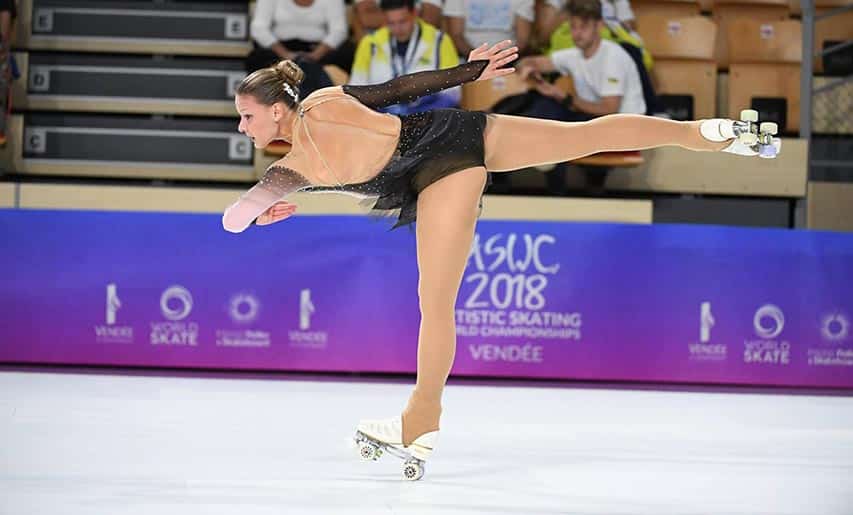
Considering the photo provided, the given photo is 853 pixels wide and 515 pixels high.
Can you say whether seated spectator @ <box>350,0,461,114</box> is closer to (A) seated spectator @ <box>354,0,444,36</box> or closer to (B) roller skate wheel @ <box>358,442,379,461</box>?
(A) seated spectator @ <box>354,0,444,36</box>

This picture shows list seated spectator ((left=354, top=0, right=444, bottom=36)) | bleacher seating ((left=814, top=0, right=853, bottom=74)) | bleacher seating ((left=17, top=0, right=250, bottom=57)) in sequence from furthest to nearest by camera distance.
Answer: bleacher seating ((left=814, top=0, right=853, bottom=74)) → bleacher seating ((left=17, top=0, right=250, bottom=57)) → seated spectator ((left=354, top=0, right=444, bottom=36))

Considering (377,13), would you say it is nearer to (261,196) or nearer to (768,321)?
(768,321)

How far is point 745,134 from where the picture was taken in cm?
376

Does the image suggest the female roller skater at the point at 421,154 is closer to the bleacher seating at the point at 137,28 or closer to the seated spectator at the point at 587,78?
the seated spectator at the point at 587,78

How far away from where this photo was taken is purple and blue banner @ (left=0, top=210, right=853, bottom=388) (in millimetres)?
6359

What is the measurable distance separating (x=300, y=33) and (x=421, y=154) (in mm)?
4290

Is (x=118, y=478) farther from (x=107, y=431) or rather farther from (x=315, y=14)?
(x=315, y=14)

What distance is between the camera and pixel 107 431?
168 inches

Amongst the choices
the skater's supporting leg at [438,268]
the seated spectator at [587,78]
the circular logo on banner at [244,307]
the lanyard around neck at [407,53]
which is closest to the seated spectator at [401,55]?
the lanyard around neck at [407,53]

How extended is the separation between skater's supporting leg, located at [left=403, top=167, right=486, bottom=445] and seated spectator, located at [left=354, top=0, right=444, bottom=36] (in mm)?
4403

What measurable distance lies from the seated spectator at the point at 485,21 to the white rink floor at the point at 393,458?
280 centimetres

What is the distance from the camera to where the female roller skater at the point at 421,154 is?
349 cm

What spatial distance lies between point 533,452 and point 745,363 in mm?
2745

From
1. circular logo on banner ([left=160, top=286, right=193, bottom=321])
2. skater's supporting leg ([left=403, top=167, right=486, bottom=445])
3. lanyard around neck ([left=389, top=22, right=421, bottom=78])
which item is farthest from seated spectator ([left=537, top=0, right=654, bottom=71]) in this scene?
skater's supporting leg ([left=403, top=167, right=486, bottom=445])
